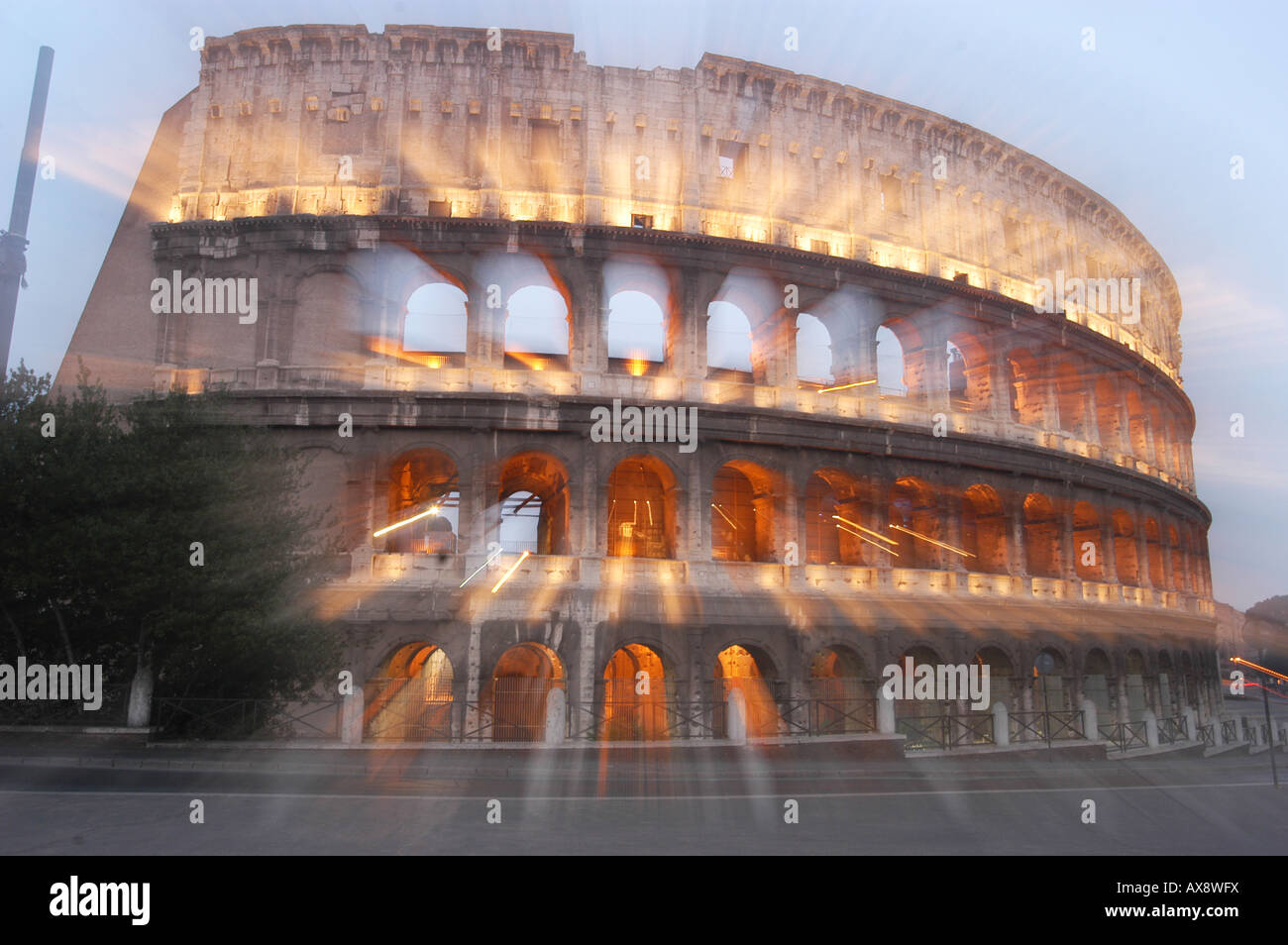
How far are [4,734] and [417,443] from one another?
9.17 meters

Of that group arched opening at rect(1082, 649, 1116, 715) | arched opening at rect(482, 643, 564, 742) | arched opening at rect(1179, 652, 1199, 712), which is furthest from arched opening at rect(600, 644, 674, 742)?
arched opening at rect(1179, 652, 1199, 712)

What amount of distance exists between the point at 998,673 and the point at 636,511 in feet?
33.1

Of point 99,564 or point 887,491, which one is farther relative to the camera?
point 887,491

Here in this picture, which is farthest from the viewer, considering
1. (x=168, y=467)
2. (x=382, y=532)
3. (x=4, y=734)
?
(x=382, y=532)

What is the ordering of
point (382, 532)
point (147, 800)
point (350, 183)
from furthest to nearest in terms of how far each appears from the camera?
point (350, 183) < point (382, 532) < point (147, 800)

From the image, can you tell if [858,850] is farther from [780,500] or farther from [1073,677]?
[1073,677]

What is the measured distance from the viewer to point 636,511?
22.3m

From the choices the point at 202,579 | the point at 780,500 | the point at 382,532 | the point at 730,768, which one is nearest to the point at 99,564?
the point at 202,579

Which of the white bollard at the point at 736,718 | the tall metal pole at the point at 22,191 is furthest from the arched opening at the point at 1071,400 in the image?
the tall metal pole at the point at 22,191

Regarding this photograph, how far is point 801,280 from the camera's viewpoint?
2248 centimetres

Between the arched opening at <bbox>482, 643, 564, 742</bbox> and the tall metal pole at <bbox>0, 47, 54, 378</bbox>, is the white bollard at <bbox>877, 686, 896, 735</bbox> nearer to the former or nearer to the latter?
the arched opening at <bbox>482, 643, 564, 742</bbox>
